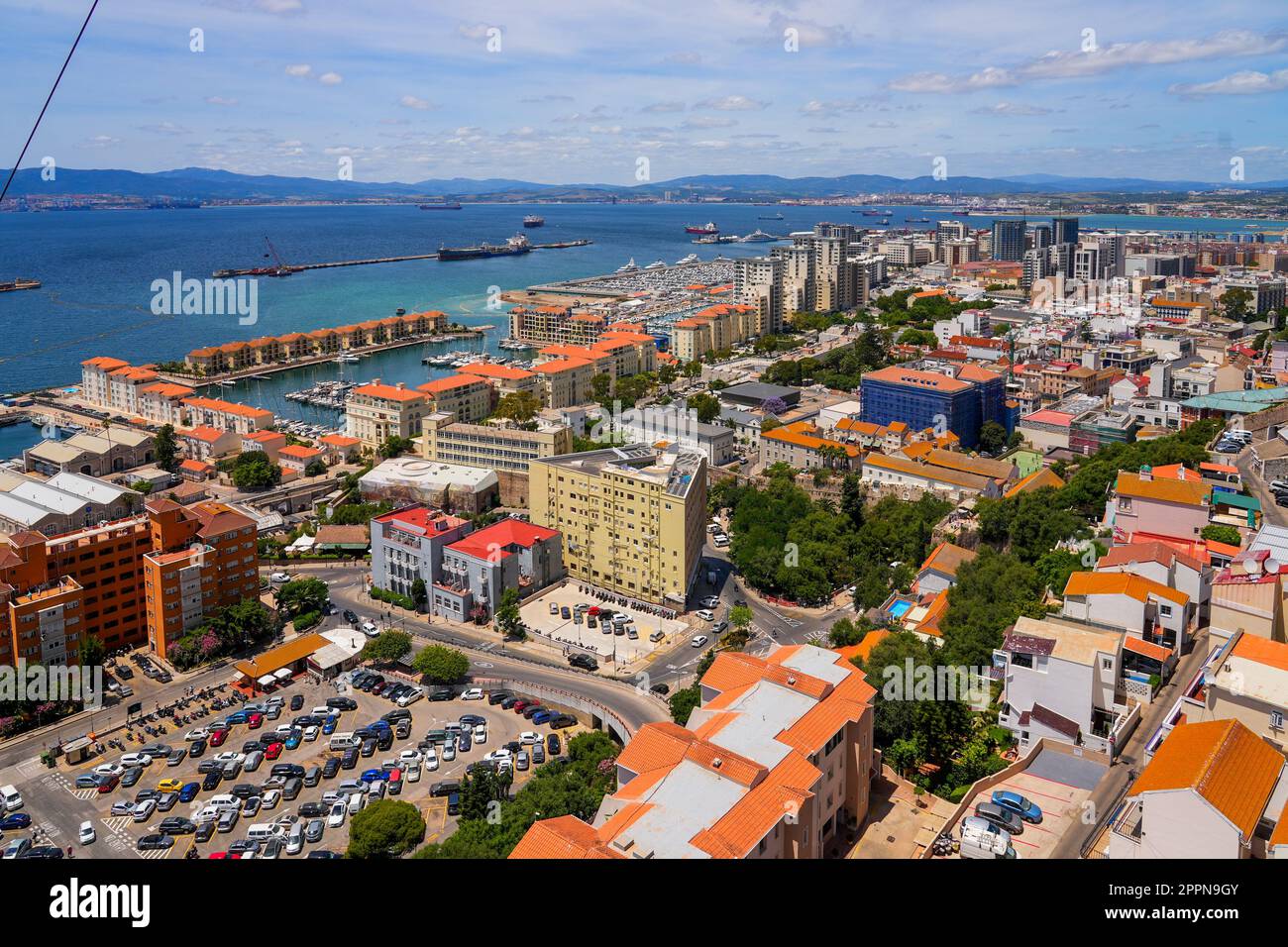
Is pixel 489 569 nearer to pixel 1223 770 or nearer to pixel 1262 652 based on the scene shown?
pixel 1262 652

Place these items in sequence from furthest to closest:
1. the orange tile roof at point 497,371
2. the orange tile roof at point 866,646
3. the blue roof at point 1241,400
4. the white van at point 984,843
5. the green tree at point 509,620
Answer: the orange tile roof at point 497,371 → the blue roof at point 1241,400 → the green tree at point 509,620 → the orange tile roof at point 866,646 → the white van at point 984,843

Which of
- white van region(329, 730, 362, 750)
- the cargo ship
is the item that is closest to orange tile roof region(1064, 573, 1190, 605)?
white van region(329, 730, 362, 750)

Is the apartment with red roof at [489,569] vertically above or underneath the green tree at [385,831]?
above

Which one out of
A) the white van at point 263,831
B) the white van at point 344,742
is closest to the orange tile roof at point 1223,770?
the white van at point 263,831

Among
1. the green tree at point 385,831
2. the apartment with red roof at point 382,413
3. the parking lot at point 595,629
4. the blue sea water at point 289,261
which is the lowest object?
the green tree at point 385,831

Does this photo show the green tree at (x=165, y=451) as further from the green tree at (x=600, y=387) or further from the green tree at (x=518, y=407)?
the green tree at (x=600, y=387)
